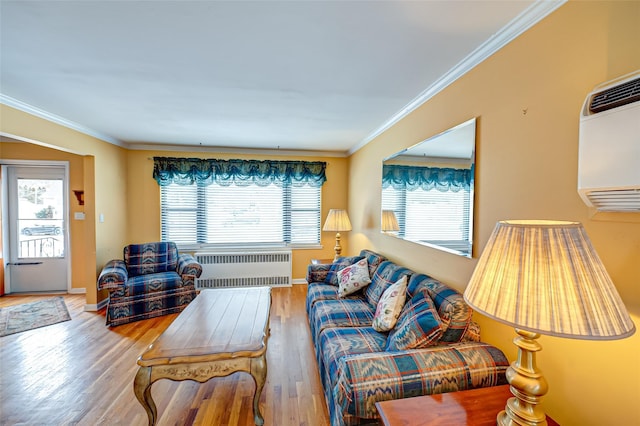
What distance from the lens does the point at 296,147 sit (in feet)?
14.7

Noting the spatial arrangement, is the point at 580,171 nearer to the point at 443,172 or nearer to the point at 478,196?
the point at 478,196

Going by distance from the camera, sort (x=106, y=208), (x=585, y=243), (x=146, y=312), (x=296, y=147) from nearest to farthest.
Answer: (x=585, y=243) → (x=146, y=312) → (x=106, y=208) → (x=296, y=147)

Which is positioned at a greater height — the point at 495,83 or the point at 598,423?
the point at 495,83

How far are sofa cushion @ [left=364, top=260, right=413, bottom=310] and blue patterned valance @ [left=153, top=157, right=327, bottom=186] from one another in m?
2.40

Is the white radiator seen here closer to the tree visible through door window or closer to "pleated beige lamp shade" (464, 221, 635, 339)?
the tree visible through door window

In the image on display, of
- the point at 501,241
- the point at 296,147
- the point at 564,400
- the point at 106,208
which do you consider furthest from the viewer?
the point at 296,147

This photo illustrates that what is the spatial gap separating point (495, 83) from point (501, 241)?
48.2 inches

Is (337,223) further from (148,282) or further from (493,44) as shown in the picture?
(493,44)

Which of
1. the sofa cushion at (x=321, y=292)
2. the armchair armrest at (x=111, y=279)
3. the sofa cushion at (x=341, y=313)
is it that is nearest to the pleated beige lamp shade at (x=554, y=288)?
the sofa cushion at (x=341, y=313)

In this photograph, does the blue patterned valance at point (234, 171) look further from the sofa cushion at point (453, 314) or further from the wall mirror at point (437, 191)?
the sofa cushion at point (453, 314)

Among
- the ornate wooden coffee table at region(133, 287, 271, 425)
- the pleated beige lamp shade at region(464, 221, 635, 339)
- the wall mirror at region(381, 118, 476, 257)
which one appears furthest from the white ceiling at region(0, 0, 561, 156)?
the ornate wooden coffee table at region(133, 287, 271, 425)

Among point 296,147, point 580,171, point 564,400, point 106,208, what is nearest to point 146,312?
point 106,208

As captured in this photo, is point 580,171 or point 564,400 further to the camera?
point 564,400

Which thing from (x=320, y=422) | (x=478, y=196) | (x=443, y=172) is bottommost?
(x=320, y=422)
